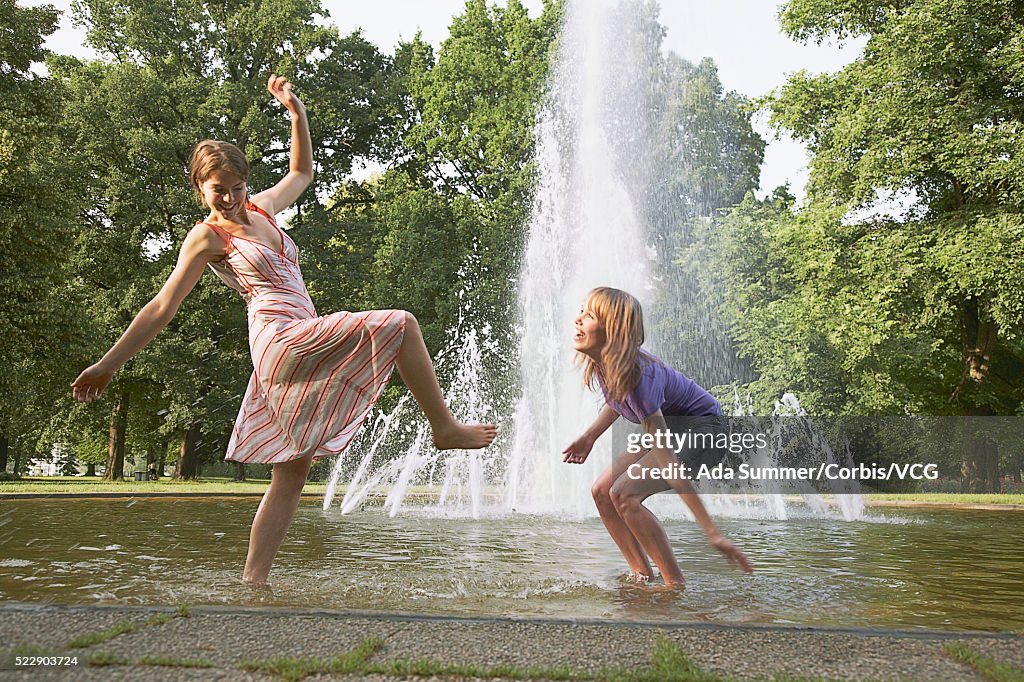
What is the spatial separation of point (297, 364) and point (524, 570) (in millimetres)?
2245

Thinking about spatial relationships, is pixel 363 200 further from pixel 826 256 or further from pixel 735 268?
pixel 826 256

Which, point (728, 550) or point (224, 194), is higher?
point (224, 194)

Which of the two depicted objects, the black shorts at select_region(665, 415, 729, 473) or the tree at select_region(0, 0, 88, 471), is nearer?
the black shorts at select_region(665, 415, 729, 473)

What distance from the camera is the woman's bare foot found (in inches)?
146

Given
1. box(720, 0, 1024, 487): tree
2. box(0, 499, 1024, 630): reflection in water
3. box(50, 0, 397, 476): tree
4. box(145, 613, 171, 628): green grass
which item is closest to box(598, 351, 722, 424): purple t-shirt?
box(0, 499, 1024, 630): reflection in water

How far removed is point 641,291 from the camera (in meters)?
18.1

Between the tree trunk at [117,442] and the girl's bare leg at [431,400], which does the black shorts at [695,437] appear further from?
the tree trunk at [117,442]

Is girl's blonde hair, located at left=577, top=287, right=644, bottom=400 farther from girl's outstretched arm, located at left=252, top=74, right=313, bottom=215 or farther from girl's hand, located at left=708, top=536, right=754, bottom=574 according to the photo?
girl's outstretched arm, located at left=252, top=74, right=313, bottom=215

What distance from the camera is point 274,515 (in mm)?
4188

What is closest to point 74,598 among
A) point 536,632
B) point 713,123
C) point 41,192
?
point 536,632

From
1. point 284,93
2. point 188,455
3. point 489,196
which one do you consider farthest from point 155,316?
point 489,196

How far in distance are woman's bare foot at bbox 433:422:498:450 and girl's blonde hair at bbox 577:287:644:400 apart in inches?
34.0

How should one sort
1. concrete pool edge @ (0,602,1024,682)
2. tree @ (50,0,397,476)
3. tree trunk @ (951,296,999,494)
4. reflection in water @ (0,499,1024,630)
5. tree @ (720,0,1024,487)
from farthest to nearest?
1. tree @ (50,0,397,476)
2. tree trunk @ (951,296,999,494)
3. tree @ (720,0,1024,487)
4. reflection in water @ (0,499,1024,630)
5. concrete pool edge @ (0,602,1024,682)

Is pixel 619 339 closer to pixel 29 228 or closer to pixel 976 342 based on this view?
pixel 29 228
